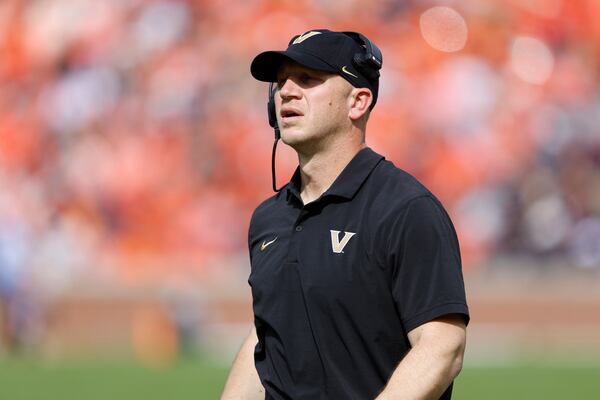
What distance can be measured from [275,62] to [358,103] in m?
0.28

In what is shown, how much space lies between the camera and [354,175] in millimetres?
3467

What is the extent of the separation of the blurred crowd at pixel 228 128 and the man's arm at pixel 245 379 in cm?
1173

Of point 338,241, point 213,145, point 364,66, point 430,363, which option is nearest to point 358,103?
point 364,66

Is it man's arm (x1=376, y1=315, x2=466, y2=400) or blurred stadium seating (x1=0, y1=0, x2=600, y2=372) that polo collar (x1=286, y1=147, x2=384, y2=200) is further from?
blurred stadium seating (x1=0, y1=0, x2=600, y2=372)

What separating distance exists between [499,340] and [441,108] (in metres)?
3.54

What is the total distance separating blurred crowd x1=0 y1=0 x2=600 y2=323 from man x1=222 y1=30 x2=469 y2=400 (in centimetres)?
1193

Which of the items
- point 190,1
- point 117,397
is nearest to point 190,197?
point 190,1

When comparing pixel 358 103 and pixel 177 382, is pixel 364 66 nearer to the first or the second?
pixel 358 103

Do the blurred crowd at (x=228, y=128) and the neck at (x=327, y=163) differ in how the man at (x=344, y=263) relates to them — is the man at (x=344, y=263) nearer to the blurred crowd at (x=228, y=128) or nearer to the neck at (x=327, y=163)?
the neck at (x=327, y=163)

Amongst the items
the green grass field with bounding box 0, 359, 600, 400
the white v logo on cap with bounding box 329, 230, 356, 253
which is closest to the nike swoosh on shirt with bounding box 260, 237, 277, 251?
the white v logo on cap with bounding box 329, 230, 356, 253

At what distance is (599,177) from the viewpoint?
628 inches

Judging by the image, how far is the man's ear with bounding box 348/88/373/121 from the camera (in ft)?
11.5

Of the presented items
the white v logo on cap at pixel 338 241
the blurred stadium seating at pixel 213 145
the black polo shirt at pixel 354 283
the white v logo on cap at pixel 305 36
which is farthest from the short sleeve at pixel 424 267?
the blurred stadium seating at pixel 213 145

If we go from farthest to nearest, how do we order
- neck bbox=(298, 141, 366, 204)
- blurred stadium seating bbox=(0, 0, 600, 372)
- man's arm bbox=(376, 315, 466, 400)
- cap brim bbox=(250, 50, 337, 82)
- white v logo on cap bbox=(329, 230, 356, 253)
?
blurred stadium seating bbox=(0, 0, 600, 372)
neck bbox=(298, 141, 366, 204)
cap brim bbox=(250, 50, 337, 82)
white v logo on cap bbox=(329, 230, 356, 253)
man's arm bbox=(376, 315, 466, 400)
